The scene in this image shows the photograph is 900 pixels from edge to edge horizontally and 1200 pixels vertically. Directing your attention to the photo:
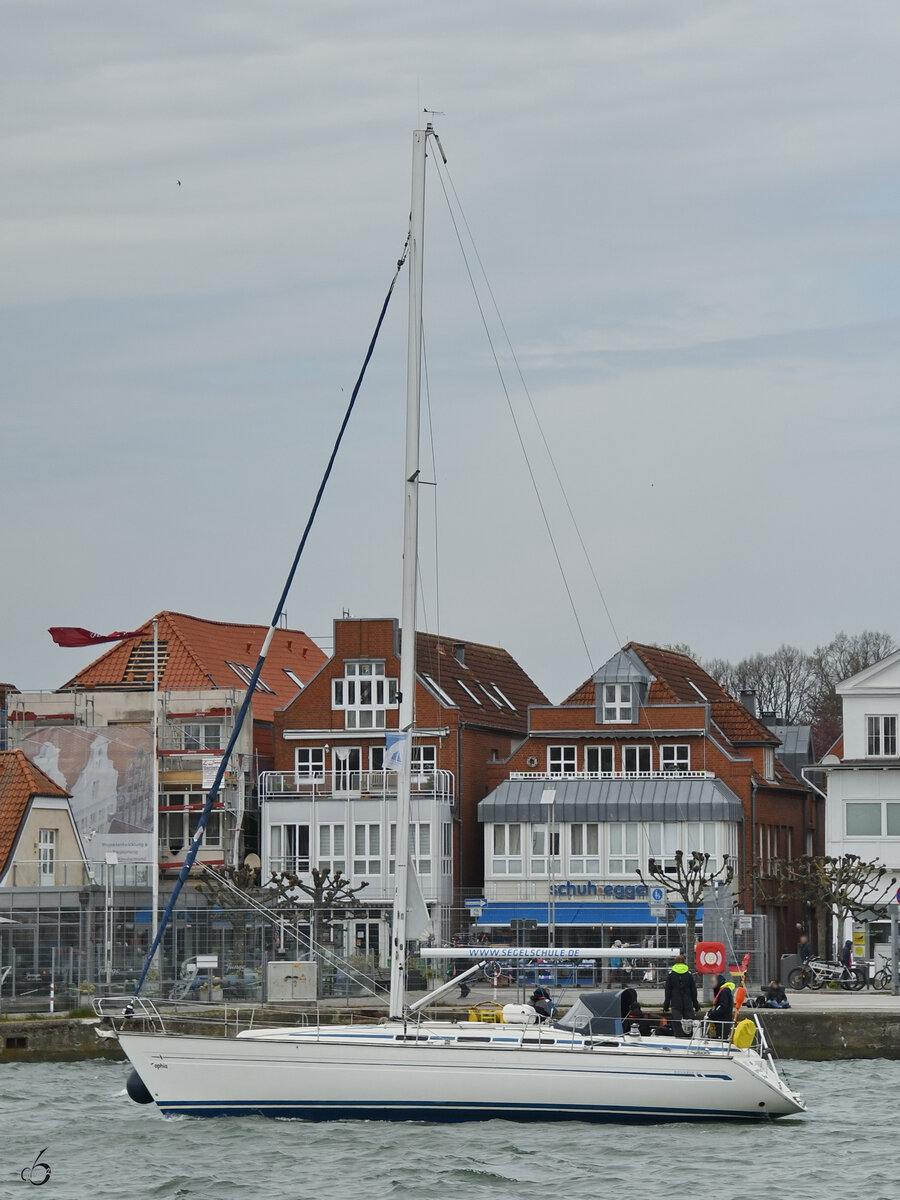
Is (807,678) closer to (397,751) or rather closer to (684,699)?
(684,699)

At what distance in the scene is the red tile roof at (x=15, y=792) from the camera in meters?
71.0

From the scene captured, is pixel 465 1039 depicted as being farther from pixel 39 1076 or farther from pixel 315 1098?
pixel 39 1076

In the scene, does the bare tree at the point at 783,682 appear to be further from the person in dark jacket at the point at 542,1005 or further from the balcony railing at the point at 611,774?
the person in dark jacket at the point at 542,1005

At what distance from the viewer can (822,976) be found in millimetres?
60875

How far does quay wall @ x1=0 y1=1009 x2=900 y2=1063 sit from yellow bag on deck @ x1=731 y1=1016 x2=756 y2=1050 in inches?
571

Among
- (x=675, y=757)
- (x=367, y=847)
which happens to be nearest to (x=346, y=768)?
(x=367, y=847)

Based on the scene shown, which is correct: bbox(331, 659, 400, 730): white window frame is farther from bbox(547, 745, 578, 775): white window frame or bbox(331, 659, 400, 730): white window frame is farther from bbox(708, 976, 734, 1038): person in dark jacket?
bbox(708, 976, 734, 1038): person in dark jacket

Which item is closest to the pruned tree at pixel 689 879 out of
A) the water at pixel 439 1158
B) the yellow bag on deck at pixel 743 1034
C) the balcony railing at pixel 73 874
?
the balcony railing at pixel 73 874

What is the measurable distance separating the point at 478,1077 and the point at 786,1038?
1644cm

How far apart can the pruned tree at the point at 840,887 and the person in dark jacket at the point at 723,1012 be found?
33486mm

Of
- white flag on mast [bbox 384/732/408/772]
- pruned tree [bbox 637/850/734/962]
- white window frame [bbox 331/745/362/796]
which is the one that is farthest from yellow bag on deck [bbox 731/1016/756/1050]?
white window frame [bbox 331/745/362/796]

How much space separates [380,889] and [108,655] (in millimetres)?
Result: 18191

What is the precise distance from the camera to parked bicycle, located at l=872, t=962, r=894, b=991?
196ft

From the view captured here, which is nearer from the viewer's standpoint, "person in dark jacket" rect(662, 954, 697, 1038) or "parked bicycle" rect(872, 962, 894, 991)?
"person in dark jacket" rect(662, 954, 697, 1038)
